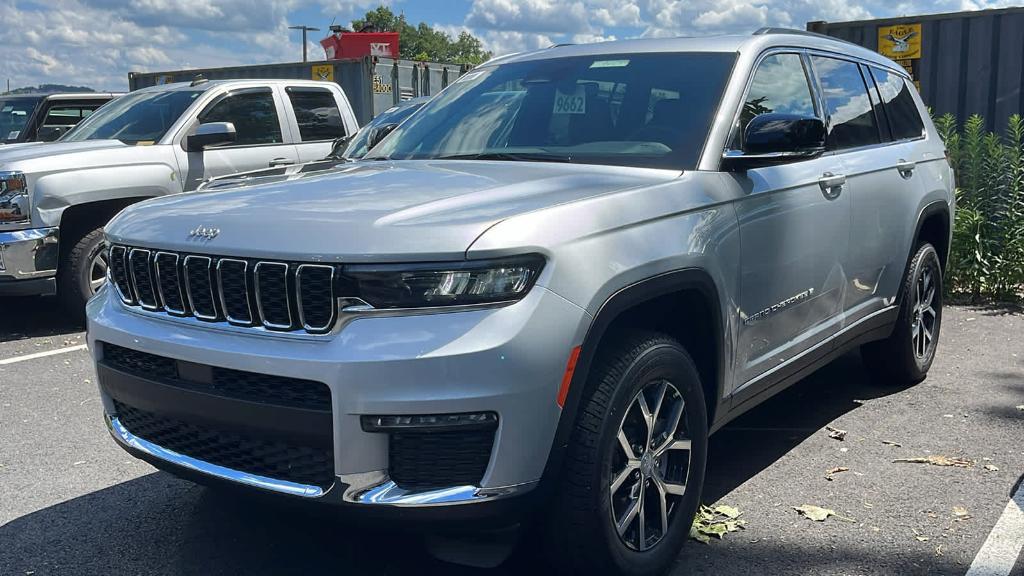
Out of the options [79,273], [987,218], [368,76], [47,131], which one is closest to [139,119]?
[79,273]

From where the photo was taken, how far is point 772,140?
3441 millimetres

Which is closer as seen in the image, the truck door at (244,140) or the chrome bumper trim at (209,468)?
the chrome bumper trim at (209,468)

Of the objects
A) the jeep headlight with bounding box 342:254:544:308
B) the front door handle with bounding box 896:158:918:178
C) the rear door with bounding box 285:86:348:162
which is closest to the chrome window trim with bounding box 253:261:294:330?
the jeep headlight with bounding box 342:254:544:308

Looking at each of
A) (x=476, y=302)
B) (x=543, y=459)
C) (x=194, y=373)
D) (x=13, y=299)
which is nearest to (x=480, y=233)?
(x=476, y=302)

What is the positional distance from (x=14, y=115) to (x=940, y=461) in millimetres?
11953

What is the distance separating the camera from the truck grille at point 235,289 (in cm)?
260

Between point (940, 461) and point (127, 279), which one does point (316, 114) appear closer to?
point (127, 279)

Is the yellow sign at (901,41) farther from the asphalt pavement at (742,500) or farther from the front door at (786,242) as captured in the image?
the front door at (786,242)

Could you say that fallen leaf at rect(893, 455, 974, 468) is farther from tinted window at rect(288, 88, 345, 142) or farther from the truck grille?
tinted window at rect(288, 88, 345, 142)

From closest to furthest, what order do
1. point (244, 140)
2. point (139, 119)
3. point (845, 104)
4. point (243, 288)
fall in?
point (243, 288), point (845, 104), point (139, 119), point (244, 140)

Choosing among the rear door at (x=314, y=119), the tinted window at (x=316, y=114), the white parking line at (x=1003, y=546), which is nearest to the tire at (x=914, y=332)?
the white parking line at (x=1003, y=546)

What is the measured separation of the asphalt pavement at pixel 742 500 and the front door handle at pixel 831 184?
119 cm

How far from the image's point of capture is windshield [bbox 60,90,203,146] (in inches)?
315

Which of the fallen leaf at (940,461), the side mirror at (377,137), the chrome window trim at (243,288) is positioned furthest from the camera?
the side mirror at (377,137)
